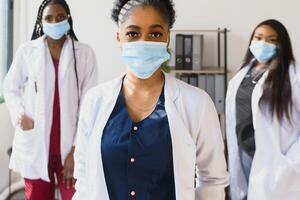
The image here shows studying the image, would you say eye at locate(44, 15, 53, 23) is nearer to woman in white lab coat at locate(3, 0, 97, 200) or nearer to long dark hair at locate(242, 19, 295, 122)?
woman in white lab coat at locate(3, 0, 97, 200)

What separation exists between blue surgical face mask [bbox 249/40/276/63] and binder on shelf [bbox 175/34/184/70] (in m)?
1.20

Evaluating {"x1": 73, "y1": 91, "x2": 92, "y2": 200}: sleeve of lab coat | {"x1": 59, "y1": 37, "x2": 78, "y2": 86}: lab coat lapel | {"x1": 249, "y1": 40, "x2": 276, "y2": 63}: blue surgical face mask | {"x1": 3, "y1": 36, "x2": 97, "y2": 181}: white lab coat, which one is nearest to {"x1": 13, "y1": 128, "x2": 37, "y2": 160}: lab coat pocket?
{"x1": 3, "y1": 36, "x2": 97, "y2": 181}: white lab coat

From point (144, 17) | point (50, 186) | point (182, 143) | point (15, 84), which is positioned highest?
point (144, 17)

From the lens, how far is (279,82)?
217 cm

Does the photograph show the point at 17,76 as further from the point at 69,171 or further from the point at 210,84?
the point at 210,84

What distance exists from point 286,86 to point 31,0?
258 centimetres

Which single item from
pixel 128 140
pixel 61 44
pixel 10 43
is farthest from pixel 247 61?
pixel 10 43

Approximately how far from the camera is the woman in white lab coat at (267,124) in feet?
6.91

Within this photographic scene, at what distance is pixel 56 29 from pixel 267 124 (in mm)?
1297

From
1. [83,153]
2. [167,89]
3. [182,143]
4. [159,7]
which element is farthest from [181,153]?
[159,7]

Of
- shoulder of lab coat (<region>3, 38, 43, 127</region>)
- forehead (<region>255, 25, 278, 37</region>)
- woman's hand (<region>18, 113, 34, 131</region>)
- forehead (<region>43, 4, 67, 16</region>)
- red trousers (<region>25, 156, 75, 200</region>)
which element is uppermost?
forehead (<region>43, 4, 67, 16</region>)

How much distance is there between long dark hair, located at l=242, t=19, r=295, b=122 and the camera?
212 centimetres

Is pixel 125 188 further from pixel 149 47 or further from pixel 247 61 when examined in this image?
pixel 247 61

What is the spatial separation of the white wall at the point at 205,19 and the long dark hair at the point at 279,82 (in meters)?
1.36
